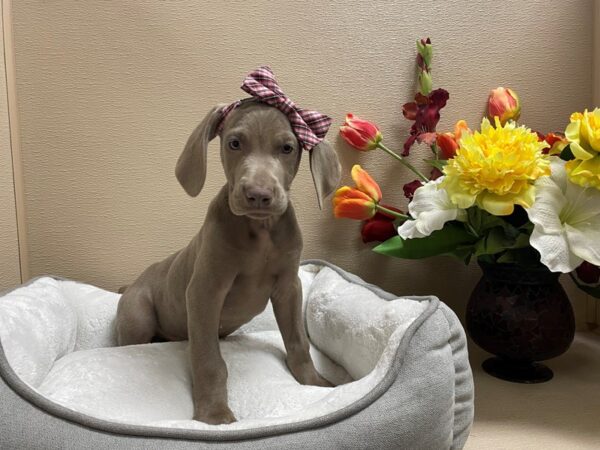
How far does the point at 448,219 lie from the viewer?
129cm

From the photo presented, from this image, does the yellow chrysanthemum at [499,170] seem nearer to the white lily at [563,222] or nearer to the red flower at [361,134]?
the white lily at [563,222]

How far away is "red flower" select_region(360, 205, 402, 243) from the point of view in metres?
1.62

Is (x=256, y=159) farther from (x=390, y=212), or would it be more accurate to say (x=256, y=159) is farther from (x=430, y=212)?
(x=390, y=212)

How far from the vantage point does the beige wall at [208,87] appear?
1.59 m

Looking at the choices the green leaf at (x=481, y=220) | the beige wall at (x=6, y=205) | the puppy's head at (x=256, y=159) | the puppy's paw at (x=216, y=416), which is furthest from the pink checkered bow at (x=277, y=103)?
the beige wall at (x=6, y=205)

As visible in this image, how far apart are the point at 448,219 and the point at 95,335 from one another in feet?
3.07

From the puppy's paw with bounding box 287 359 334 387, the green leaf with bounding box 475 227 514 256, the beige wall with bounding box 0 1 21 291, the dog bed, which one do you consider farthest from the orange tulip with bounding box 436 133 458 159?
the beige wall with bounding box 0 1 21 291

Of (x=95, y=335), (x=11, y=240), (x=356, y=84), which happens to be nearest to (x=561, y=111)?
(x=356, y=84)

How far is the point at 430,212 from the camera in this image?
1.30 m

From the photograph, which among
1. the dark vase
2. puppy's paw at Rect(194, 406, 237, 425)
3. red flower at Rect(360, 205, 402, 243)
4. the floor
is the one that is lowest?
the floor

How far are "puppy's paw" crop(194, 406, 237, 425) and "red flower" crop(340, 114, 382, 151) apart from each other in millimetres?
810

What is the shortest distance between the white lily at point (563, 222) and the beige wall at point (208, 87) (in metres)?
0.56

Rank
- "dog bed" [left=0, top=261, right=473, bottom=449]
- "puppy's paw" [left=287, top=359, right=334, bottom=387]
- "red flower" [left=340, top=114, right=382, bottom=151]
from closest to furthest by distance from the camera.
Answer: "dog bed" [left=0, top=261, right=473, bottom=449], "puppy's paw" [left=287, top=359, right=334, bottom=387], "red flower" [left=340, top=114, right=382, bottom=151]

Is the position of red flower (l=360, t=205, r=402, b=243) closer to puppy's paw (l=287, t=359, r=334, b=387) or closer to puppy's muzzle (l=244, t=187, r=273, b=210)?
puppy's paw (l=287, t=359, r=334, b=387)
